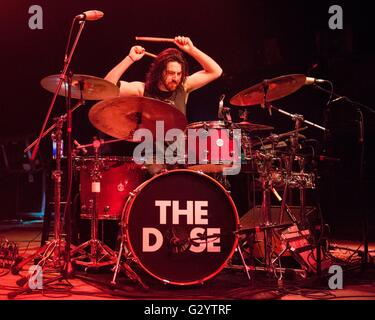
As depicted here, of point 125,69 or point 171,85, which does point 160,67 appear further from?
point 125,69

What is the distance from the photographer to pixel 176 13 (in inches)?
273

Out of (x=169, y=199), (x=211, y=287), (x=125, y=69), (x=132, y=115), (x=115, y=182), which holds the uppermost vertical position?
(x=125, y=69)

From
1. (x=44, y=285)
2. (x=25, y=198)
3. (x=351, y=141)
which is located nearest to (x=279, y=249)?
(x=44, y=285)

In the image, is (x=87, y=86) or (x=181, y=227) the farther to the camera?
(x=87, y=86)

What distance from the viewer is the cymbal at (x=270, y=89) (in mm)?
3934

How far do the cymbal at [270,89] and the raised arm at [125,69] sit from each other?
1101 mm

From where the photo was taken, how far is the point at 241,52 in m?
8.42

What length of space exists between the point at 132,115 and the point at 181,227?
1.01m

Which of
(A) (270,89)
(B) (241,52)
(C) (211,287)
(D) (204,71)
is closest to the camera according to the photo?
(C) (211,287)

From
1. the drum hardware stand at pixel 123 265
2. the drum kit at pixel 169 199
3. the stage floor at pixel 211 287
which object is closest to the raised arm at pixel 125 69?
the drum kit at pixel 169 199

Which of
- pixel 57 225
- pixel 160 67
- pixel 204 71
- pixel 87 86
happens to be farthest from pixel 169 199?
pixel 204 71

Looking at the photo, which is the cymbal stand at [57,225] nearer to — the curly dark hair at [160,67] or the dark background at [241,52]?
the curly dark hair at [160,67]
